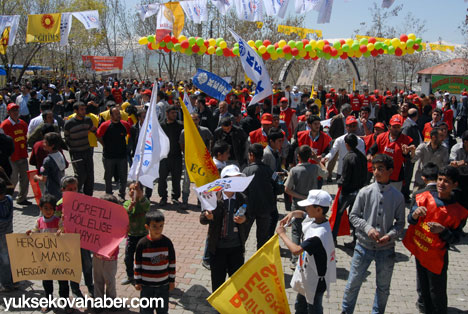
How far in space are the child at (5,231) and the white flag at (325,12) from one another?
1080 centimetres

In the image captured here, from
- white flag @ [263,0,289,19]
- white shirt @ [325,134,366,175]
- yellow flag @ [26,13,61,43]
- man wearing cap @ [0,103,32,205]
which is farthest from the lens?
yellow flag @ [26,13,61,43]

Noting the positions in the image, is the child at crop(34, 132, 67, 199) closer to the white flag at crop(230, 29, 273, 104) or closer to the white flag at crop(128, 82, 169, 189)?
the white flag at crop(128, 82, 169, 189)

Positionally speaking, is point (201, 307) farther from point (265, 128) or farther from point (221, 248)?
point (265, 128)

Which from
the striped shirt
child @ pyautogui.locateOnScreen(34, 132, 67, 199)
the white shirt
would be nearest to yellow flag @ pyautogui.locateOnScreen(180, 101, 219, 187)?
the striped shirt

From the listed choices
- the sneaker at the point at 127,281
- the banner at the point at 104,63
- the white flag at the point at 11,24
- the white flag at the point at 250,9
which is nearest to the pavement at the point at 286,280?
the sneaker at the point at 127,281

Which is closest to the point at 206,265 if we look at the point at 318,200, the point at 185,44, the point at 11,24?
the point at 318,200

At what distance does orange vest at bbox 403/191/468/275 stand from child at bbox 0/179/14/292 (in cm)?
480

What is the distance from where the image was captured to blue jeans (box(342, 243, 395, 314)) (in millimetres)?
4766

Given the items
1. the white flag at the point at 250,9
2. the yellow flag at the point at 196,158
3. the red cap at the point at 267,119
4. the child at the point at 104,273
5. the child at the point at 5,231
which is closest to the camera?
the child at the point at 104,273

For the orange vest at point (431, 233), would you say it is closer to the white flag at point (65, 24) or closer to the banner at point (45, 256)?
the banner at point (45, 256)

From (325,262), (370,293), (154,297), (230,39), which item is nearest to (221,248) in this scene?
(154,297)

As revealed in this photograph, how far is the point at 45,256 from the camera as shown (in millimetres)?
4965

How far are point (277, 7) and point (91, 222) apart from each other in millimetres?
11634

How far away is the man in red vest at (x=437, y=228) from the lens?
184 inches
